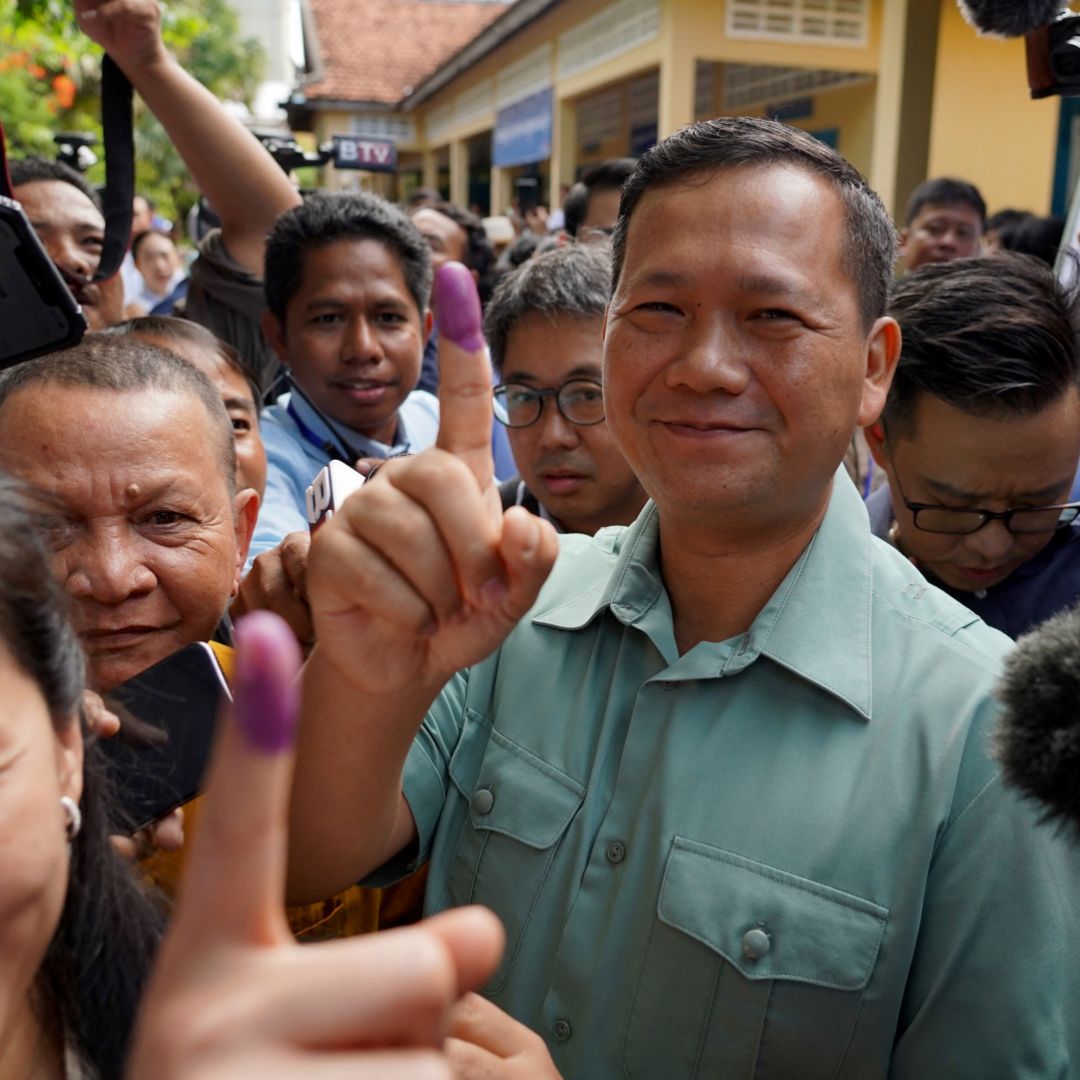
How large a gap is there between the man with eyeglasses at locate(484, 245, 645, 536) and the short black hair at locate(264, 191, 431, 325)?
601mm

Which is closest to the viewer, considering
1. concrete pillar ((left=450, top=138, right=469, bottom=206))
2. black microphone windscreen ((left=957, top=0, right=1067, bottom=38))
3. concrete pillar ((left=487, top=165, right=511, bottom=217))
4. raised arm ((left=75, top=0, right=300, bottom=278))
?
black microphone windscreen ((left=957, top=0, right=1067, bottom=38))

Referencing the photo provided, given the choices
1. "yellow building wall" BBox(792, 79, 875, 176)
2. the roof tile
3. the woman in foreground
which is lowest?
the woman in foreground

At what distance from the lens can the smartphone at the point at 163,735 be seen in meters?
1.27

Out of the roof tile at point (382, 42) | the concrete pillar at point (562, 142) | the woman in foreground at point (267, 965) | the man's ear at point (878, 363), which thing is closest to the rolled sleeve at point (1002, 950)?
the man's ear at point (878, 363)

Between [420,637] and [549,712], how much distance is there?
0.41 m

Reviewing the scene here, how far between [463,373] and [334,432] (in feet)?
6.52

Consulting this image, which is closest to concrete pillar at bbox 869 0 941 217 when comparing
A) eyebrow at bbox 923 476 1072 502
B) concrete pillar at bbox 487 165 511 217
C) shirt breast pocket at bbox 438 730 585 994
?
eyebrow at bbox 923 476 1072 502

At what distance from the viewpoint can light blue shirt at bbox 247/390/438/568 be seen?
258cm

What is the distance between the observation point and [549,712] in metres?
1.49

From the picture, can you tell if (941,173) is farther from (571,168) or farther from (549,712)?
(549,712)

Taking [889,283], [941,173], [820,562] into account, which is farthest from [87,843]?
[941,173]

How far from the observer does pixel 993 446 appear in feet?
6.41

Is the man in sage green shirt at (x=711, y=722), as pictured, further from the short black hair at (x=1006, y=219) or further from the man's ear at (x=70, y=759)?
the short black hair at (x=1006, y=219)

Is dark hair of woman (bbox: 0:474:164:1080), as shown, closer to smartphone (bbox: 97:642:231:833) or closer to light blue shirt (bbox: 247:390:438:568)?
smartphone (bbox: 97:642:231:833)
